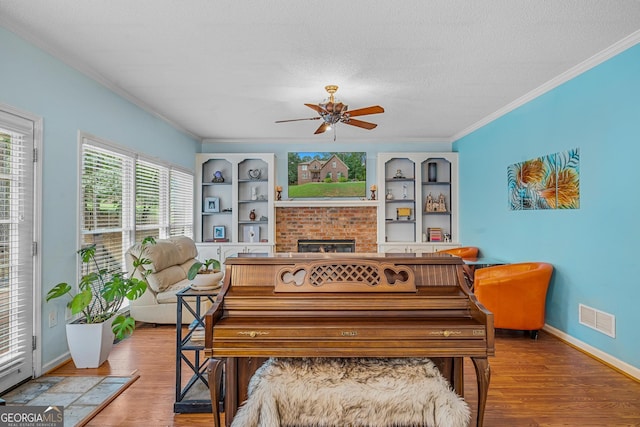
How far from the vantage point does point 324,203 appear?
6.36m

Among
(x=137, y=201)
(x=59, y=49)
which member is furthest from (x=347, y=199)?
(x=59, y=49)

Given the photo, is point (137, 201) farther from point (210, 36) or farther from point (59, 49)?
point (210, 36)

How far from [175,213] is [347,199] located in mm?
2865

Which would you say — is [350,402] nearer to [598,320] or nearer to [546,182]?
[598,320]

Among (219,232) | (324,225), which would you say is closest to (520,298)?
(324,225)

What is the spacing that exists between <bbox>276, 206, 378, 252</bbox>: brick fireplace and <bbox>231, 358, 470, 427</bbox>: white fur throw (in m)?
4.57

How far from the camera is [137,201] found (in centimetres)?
432

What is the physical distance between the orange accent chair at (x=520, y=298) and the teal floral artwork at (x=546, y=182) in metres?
0.69

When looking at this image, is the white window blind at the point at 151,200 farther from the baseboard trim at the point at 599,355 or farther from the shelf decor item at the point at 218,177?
the baseboard trim at the point at 599,355

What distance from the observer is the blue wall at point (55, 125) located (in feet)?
8.41

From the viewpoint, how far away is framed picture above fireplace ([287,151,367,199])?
647 cm

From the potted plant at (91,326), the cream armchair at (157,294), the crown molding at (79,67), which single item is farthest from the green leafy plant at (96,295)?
the crown molding at (79,67)

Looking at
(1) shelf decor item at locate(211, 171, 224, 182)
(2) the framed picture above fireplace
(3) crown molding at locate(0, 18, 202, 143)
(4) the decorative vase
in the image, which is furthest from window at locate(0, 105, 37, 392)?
(4) the decorative vase

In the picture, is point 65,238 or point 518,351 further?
point 518,351
